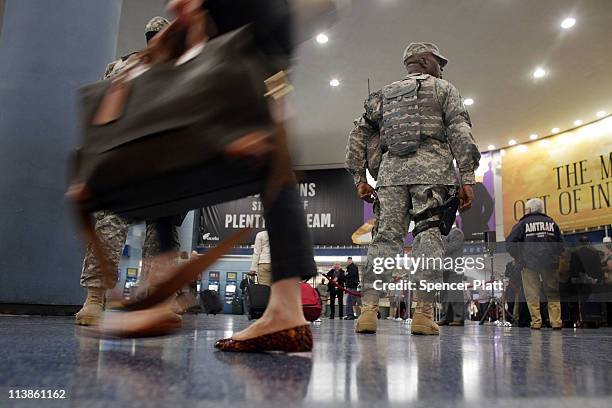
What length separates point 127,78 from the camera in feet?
3.79

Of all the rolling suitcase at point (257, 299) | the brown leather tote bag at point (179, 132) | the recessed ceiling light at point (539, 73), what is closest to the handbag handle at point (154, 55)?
the brown leather tote bag at point (179, 132)

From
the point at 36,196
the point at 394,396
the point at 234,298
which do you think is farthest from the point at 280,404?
the point at 234,298

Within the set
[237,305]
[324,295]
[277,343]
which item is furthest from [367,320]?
[237,305]

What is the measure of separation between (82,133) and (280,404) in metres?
0.88

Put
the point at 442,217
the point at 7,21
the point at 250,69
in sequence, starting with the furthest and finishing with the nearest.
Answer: the point at 7,21 → the point at 442,217 → the point at 250,69

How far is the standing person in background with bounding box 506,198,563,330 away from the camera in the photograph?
21.4 ft

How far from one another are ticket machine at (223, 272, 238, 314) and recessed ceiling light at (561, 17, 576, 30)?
13.1 m

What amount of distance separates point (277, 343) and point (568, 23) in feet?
30.2

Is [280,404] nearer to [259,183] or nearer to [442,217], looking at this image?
[259,183]

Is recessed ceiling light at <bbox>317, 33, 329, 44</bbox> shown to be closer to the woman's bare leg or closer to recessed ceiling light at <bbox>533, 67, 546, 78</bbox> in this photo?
recessed ceiling light at <bbox>533, 67, 546, 78</bbox>

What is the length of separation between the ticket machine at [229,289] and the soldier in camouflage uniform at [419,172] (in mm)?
15150

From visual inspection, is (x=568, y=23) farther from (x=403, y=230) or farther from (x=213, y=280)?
(x=213, y=280)

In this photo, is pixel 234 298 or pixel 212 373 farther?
pixel 234 298

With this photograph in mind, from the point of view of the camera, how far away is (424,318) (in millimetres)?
2754
